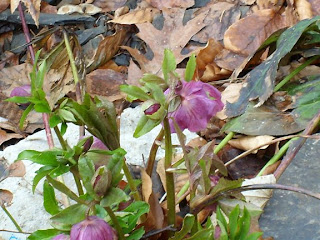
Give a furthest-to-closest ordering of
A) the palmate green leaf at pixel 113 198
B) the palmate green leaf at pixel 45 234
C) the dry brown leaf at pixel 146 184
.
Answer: the dry brown leaf at pixel 146 184 → the palmate green leaf at pixel 45 234 → the palmate green leaf at pixel 113 198

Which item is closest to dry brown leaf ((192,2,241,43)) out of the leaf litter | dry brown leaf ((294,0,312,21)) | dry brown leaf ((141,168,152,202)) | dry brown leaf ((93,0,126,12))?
the leaf litter

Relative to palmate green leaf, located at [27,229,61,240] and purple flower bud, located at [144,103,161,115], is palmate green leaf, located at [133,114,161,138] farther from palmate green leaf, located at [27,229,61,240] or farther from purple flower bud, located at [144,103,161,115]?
palmate green leaf, located at [27,229,61,240]

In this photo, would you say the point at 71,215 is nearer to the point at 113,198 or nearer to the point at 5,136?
the point at 113,198

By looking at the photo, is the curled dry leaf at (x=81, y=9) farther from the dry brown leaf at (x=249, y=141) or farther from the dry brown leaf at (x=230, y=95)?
the dry brown leaf at (x=249, y=141)

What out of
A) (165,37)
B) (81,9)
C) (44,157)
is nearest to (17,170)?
(44,157)

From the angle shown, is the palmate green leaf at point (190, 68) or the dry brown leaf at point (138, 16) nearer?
the palmate green leaf at point (190, 68)

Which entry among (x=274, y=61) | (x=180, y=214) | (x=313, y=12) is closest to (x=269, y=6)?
(x=313, y=12)

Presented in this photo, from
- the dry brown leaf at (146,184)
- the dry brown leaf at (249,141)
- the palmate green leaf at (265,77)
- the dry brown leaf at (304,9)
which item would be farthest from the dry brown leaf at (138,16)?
the dry brown leaf at (146,184)
